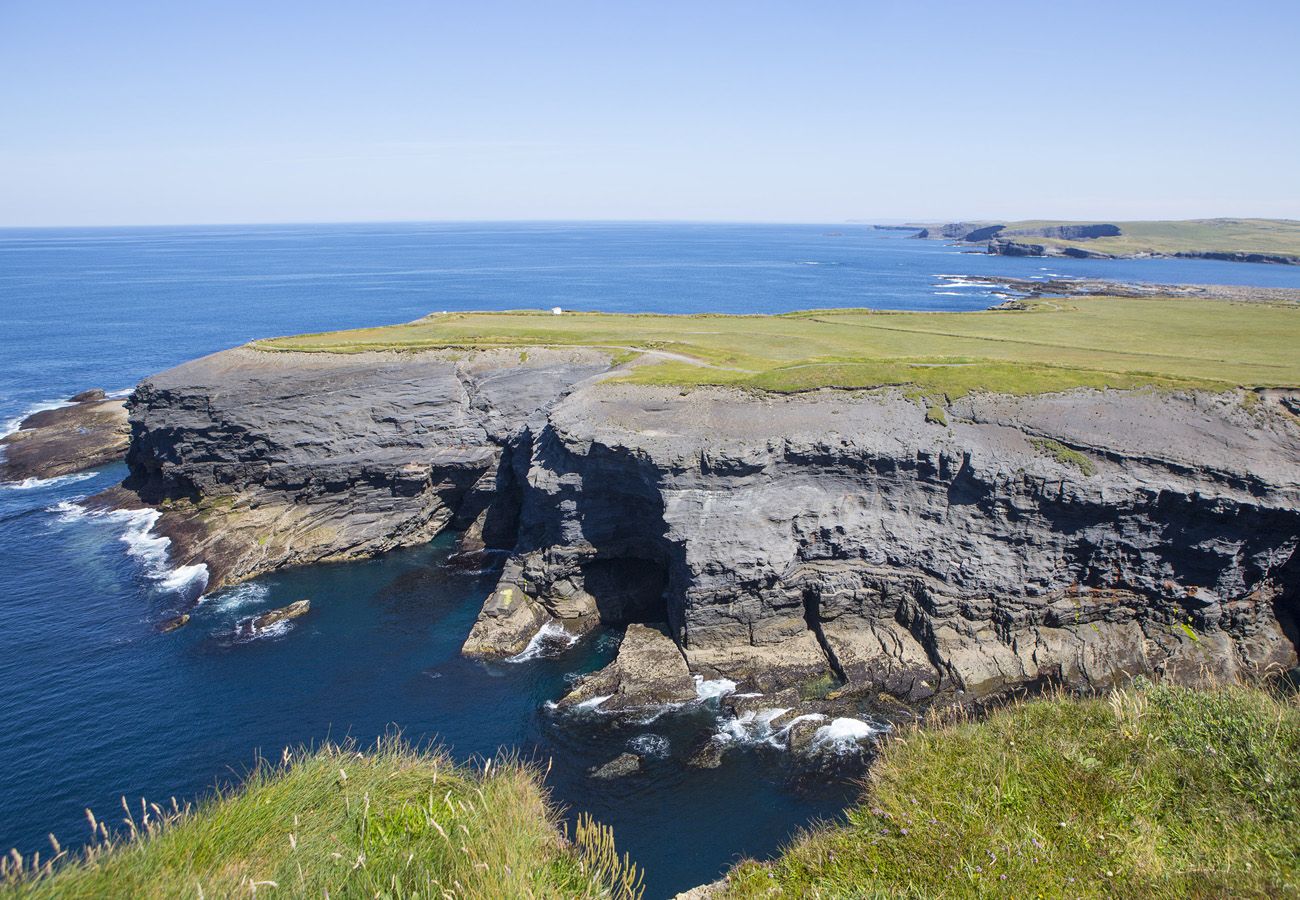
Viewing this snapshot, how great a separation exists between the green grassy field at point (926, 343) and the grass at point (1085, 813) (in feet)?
77.2

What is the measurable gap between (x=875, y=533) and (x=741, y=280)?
450ft

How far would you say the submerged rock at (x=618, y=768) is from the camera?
2786cm

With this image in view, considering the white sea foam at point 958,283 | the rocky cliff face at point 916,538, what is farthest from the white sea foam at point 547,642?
the white sea foam at point 958,283

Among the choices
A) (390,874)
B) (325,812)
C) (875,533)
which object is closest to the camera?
(390,874)

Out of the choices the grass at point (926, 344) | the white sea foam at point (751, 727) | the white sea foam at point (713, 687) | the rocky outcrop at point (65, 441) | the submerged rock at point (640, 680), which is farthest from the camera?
the rocky outcrop at point (65, 441)

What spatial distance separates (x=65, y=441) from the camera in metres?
65.2

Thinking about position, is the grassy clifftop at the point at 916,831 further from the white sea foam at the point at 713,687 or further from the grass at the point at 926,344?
the grass at the point at 926,344

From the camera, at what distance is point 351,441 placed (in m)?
48.6

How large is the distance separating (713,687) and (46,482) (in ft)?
194

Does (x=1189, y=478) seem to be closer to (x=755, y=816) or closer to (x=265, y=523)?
(x=755, y=816)

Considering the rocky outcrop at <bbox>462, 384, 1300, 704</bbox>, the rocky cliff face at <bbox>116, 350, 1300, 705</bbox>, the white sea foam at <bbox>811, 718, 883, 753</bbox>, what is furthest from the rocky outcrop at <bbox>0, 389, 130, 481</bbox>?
the white sea foam at <bbox>811, 718, 883, 753</bbox>

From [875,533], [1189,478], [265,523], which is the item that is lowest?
[265,523]

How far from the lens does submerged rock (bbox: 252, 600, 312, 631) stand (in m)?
38.7

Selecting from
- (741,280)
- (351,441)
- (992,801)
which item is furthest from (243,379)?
(741,280)
